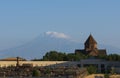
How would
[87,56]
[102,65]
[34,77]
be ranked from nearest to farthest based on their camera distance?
[34,77] < [102,65] < [87,56]

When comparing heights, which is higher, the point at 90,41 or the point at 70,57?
the point at 90,41

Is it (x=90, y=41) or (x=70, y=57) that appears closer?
(x=70, y=57)

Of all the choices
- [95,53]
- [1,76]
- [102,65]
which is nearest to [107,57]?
[102,65]

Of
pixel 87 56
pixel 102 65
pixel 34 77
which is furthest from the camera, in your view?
pixel 87 56

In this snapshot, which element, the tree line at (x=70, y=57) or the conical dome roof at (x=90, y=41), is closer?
the tree line at (x=70, y=57)

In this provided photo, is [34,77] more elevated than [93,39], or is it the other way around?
[93,39]

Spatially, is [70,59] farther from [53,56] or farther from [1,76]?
[1,76]

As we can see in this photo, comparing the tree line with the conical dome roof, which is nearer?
the tree line

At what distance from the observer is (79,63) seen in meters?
119

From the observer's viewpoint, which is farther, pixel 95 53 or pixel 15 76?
pixel 95 53

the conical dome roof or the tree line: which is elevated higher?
the conical dome roof

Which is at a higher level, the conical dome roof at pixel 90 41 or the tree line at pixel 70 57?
the conical dome roof at pixel 90 41

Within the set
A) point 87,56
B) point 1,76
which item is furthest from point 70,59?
point 1,76

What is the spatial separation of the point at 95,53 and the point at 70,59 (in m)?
11.4
